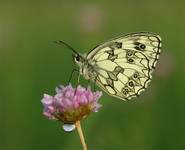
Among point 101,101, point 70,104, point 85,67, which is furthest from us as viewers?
point 101,101

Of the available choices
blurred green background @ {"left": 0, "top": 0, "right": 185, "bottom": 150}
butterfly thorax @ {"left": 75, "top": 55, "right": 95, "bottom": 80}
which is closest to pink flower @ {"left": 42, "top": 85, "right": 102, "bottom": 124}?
butterfly thorax @ {"left": 75, "top": 55, "right": 95, "bottom": 80}

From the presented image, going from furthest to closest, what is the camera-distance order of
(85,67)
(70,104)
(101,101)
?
(101,101), (85,67), (70,104)

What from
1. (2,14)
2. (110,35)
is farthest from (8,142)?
(2,14)

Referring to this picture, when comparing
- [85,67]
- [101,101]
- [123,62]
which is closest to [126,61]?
[123,62]

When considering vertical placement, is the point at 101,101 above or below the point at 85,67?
below

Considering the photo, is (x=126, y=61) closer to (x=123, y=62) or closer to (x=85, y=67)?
(x=123, y=62)

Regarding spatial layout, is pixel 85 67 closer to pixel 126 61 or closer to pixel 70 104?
pixel 126 61

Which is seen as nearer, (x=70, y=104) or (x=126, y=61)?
(x=70, y=104)

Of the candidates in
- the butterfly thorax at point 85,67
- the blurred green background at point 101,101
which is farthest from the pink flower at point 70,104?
the blurred green background at point 101,101
